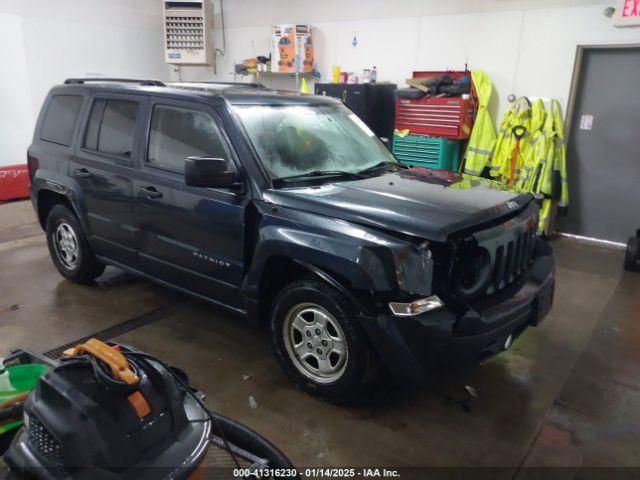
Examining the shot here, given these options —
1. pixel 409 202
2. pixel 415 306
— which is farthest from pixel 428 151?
pixel 415 306

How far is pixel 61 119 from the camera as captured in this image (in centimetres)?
426

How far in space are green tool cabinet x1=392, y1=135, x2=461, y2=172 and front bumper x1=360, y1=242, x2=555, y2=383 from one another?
4155 mm

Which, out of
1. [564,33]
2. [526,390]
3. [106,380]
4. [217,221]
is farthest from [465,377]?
[564,33]

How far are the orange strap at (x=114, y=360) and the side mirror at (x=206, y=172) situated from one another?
1334 mm

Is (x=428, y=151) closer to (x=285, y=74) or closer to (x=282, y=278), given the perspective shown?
(x=285, y=74)

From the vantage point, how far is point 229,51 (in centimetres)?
931

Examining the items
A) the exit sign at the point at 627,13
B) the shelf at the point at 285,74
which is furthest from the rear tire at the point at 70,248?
the exit sign at the point at 627,13

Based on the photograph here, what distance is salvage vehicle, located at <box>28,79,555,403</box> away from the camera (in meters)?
2.45

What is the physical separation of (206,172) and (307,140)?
31.9 inches

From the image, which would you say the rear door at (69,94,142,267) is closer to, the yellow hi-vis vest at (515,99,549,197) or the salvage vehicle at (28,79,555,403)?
the salvage vehicle at (28,79,555,403)

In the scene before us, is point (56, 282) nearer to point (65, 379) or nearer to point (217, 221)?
point (217, 221)

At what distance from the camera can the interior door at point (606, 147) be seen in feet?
19.3

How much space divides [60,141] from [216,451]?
3.23m

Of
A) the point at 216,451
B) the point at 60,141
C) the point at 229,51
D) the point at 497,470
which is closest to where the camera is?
the point at 216,451
